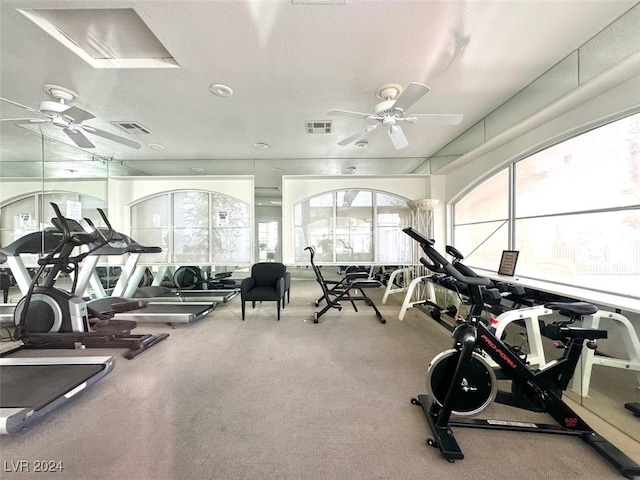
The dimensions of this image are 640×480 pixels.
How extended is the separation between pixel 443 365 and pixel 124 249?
15.0 ft

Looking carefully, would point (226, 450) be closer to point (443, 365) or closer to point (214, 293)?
point (443, 365)

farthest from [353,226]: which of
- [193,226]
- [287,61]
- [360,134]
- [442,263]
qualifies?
[442,263]

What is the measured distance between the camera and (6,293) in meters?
3.52

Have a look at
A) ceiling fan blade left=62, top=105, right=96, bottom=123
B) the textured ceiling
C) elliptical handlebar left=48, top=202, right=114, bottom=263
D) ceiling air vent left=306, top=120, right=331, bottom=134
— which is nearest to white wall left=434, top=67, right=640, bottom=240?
the textured ceiling

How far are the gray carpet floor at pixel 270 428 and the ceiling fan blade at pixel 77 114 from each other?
111 inches

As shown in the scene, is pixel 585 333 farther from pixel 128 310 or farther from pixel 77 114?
pixel 77 114

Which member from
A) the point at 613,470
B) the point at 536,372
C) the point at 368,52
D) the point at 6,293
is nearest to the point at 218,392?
the point at 536,372

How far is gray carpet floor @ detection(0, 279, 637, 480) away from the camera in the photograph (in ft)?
4.46

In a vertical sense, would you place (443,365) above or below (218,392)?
above

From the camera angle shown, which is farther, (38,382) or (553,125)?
(553,125)

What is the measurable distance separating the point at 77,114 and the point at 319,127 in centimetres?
302

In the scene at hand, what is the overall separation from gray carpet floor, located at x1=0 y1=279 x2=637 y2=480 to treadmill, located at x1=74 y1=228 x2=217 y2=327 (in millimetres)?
811

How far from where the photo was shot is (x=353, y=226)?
5410mm

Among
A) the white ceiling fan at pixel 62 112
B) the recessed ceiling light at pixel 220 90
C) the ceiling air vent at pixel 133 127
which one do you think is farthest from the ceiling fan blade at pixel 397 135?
the ceiling air vent at pixel 133 127
